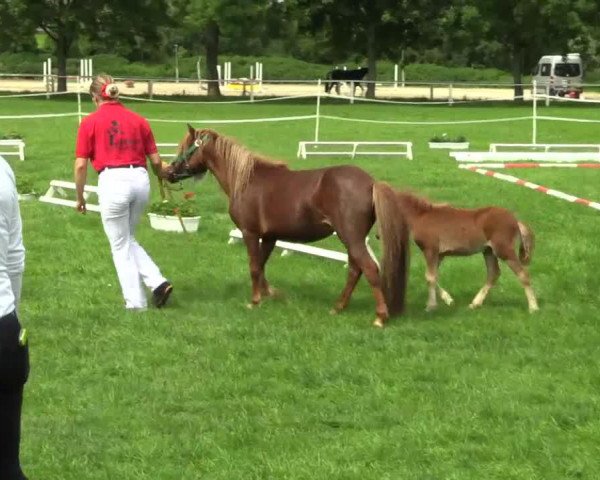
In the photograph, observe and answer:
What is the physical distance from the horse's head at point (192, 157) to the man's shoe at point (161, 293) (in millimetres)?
953

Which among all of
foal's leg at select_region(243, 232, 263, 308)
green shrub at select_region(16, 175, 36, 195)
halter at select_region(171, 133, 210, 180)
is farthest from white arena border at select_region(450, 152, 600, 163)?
foal's leg at select_region(243, 232, 263, 308)

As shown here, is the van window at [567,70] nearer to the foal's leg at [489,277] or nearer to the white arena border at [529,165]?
the white arena border at [529,165]

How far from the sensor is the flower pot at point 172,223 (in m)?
12.8

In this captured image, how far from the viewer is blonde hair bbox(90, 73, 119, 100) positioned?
8875 millimetres

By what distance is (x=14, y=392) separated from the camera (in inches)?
164

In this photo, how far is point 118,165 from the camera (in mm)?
8859

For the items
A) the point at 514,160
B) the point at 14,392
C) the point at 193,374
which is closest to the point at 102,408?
the point at 193,374

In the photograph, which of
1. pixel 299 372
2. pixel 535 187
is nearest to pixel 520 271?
pixel 299 372

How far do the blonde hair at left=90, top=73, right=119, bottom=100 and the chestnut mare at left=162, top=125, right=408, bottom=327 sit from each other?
90cm

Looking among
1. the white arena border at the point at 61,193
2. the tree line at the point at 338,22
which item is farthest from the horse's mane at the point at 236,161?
the tree line at the point at 338,22

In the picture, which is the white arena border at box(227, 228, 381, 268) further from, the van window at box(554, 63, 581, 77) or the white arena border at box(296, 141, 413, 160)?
the van window at box(554, 63, 581, 77)

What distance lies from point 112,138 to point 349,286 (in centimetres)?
215

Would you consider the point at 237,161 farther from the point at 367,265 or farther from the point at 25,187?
the point at 25,187

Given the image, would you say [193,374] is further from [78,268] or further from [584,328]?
[78,268]
